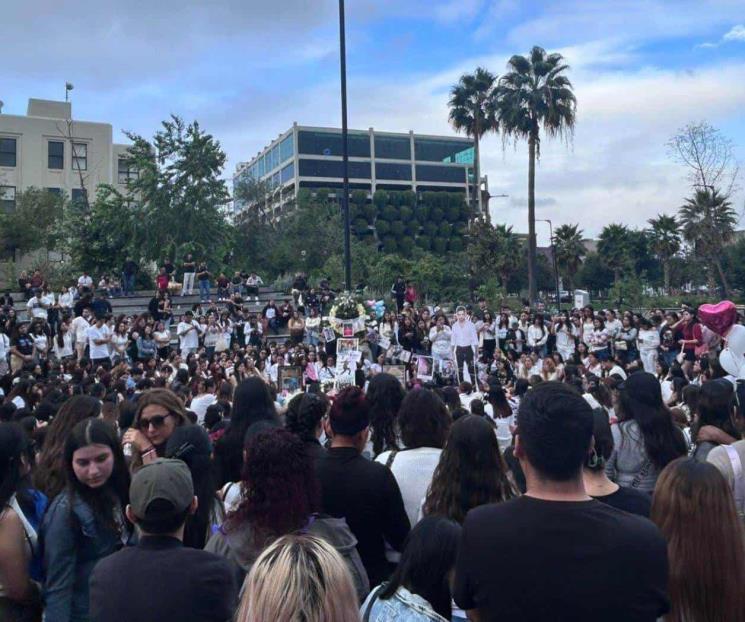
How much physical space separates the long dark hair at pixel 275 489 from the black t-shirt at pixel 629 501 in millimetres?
1360

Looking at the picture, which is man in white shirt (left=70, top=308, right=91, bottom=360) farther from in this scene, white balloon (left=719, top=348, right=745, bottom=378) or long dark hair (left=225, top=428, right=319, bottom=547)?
long dark hair (left=225, top=428, right=319, bottom=547)

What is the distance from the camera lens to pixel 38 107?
1879 inches

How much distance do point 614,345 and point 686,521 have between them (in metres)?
15.9

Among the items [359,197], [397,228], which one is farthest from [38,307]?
[397,228]

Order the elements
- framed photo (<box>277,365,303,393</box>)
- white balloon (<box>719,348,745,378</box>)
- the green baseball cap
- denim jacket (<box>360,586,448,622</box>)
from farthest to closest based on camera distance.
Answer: framed photo (<box>277,365,303,393</box>) → white balloon (<box>719,348,745,378</box>) → the green baseball cap → denim jacket (<box>360,586,448,622</box>)

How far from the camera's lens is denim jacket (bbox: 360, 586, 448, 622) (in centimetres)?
243

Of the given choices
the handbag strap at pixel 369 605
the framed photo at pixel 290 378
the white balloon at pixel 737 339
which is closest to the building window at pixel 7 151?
the framed photo at pixel 290 378

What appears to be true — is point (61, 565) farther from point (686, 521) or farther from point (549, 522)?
point (686, 521)

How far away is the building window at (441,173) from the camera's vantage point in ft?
317

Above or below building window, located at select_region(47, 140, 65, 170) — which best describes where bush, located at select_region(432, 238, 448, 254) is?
below

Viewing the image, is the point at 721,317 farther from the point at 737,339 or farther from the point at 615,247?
the point at 615,247

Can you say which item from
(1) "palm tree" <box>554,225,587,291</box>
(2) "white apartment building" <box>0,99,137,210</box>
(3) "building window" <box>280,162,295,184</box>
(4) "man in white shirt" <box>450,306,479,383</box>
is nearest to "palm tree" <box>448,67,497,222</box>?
(1) "palm tree" <box>554,225,587,291</box>

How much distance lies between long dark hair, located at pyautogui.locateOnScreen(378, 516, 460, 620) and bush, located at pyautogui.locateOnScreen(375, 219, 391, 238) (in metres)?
84.1

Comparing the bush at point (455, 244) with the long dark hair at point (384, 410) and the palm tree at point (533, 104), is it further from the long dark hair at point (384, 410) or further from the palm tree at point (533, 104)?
the long dark hair at point (384, 410)
